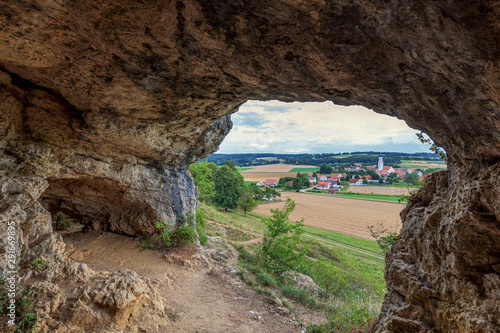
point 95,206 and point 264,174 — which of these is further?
point 264,174

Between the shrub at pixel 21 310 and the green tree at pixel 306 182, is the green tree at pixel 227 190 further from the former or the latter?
the green tree at pixel 306 182

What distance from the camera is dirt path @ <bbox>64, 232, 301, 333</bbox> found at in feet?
23.5

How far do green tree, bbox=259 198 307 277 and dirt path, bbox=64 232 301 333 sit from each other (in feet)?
7.36

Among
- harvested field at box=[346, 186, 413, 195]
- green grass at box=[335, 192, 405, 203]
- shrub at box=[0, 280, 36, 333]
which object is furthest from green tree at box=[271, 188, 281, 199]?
shrub at box=[0, 280, 36, 333]

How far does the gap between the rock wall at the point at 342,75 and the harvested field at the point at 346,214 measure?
2768cm

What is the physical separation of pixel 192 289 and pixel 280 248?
5065 millimetres

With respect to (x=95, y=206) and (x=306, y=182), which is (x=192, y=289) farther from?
(x=306, y=182)

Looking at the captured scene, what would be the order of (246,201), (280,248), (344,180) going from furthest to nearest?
(344,180)
(246,201)
(280,248)

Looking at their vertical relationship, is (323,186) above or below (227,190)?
below

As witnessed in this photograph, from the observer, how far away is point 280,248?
12.3m

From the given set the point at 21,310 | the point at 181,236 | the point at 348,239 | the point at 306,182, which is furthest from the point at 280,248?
the point at 306,182

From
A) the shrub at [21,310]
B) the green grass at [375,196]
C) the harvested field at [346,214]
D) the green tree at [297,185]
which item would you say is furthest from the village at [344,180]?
the shrub at [21,310]

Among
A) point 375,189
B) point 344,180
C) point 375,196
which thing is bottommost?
point 375,196

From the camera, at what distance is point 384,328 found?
14.3ft
